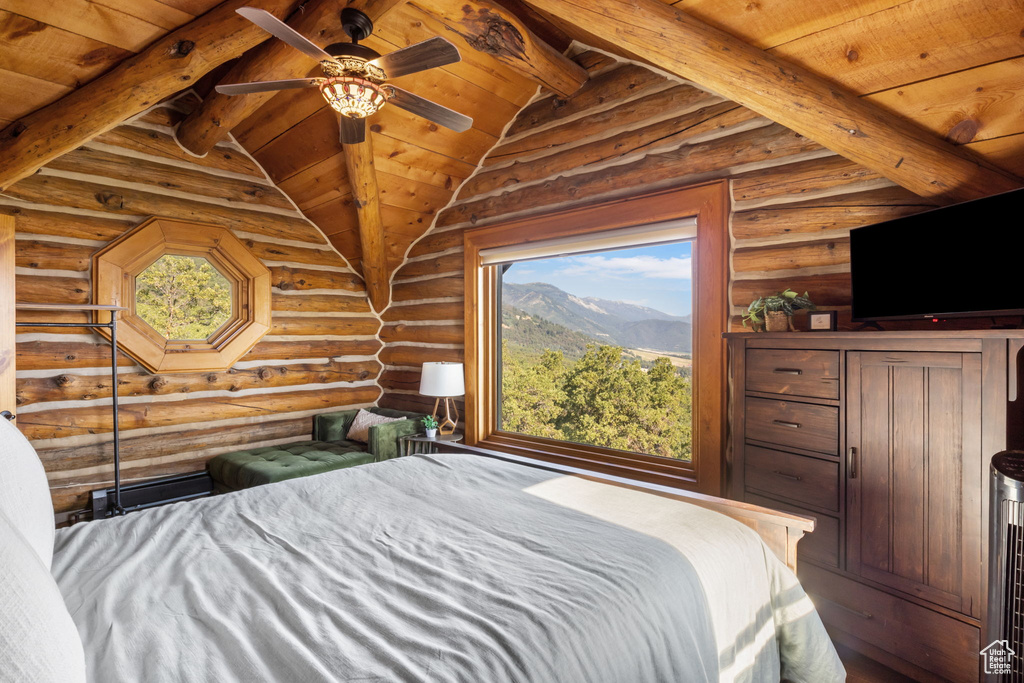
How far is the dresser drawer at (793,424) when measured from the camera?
2.25 m

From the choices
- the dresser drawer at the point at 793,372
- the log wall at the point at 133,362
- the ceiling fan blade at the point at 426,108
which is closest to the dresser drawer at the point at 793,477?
the dresser drawer at the point at 793,372

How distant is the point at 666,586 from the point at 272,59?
11.0 ft

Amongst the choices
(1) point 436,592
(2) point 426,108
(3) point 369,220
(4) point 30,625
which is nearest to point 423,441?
(3) point 369,220

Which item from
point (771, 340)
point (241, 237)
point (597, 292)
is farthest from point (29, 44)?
point (771, 340)

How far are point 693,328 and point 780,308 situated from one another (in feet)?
2.21

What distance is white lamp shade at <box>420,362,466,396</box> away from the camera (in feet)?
13.2

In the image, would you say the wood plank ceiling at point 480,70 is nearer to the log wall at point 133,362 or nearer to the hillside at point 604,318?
the log wall at point 133,362

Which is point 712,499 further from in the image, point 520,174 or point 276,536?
point 520,174

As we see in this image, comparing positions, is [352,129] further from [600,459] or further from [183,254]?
[600,459]

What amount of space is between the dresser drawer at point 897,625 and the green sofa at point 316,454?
9.84 feet

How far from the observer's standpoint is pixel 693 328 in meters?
3.19

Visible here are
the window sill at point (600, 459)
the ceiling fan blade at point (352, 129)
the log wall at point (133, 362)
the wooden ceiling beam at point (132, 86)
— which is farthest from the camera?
the log wall at point (133, 362)

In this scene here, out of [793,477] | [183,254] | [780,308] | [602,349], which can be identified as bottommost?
[793,477]

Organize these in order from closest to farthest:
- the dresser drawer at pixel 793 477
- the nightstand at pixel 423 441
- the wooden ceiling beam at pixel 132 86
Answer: the dresser drawer at pixel 793 477, the wooden ceiling beam at pixel 132 86, the nightstand at pixel 423 441
